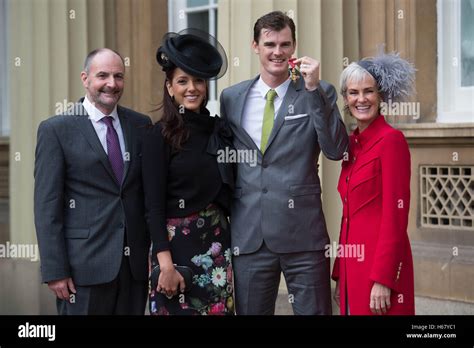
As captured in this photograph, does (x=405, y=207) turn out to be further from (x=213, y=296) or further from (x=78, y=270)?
(x=78, y=270)

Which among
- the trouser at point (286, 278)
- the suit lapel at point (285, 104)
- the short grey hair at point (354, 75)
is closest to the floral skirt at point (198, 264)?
the trouser at point (286, 278)

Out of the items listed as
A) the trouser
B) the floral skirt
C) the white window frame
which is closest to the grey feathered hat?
the trouser

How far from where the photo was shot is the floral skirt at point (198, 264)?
3.92 m

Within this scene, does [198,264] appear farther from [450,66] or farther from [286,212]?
[450,66]

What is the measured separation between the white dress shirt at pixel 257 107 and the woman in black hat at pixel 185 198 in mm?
224

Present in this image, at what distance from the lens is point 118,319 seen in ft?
13.9

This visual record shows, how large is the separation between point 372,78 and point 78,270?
5.63 ft

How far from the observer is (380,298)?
3799mm

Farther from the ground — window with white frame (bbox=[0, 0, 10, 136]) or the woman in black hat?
window with white frame (bbox=[0, 0, 10, 136])

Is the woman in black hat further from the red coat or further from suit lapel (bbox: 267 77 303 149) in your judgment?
the red coat

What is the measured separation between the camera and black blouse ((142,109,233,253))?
3893 millimetres

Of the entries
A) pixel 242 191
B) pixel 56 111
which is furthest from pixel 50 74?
pixel 242 191

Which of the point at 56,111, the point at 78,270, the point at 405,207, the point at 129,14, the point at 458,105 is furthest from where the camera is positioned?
the point at 129,14
